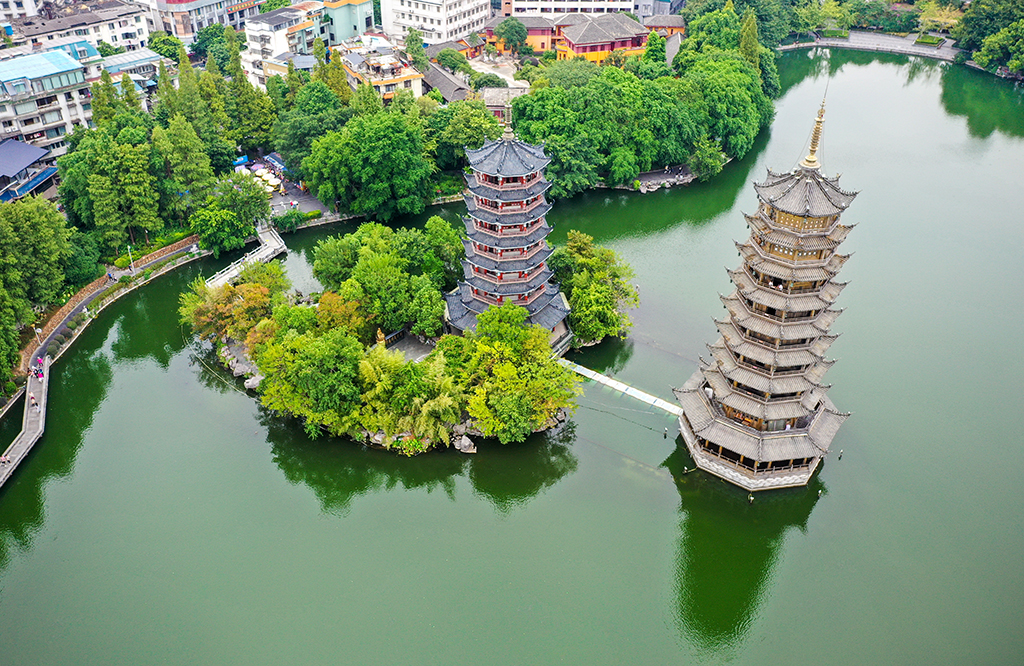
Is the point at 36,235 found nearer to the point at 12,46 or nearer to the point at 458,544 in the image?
the point at 458,544

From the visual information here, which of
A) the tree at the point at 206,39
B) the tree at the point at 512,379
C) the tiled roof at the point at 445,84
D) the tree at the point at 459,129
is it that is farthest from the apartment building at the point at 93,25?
the tree at the point at 512,379

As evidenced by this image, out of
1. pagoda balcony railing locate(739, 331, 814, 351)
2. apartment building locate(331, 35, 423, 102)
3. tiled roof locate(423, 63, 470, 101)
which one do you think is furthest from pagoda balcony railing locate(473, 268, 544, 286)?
tiled roof locate(423, 63, 470, 101)

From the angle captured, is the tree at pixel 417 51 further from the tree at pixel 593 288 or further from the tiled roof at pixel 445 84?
the tree at pixel 593 288

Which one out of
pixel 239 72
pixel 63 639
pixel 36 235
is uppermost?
pixel 239 72

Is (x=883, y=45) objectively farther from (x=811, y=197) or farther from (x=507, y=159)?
(x=811, y=197)

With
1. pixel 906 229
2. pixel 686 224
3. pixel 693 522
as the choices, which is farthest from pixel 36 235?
pixel 906 229

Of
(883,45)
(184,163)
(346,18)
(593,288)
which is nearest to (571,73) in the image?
(346,18)
